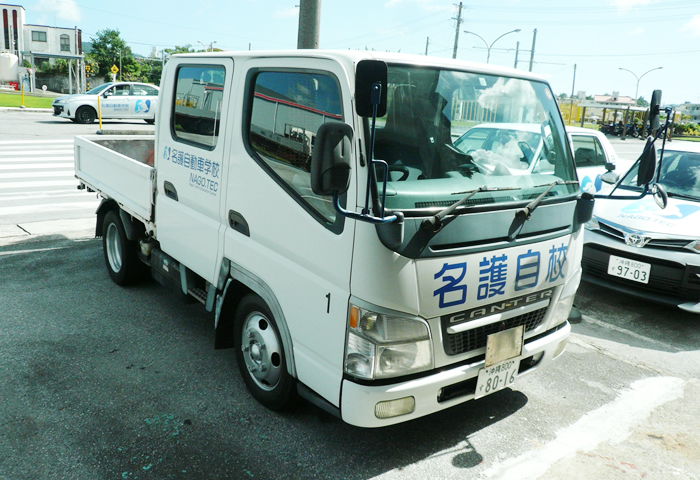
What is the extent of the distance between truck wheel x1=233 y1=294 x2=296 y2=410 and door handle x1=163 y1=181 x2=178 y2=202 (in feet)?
3.63

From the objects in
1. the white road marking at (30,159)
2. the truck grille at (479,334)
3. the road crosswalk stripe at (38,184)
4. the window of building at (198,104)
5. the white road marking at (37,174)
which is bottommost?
the road crosswalk stripe at (38,184)

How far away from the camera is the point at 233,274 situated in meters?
3.51

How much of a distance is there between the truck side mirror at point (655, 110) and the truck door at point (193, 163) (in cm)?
280

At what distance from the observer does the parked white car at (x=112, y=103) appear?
2114 cm

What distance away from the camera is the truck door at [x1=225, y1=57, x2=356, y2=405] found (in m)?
2.75

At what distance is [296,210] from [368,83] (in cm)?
84

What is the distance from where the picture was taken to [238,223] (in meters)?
3.43

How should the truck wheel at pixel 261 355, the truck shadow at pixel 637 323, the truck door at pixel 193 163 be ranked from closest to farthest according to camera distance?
the truck wheel at pixel 261 355
the truck door at pixel 193 163
the truck shadow at pixel 637 323

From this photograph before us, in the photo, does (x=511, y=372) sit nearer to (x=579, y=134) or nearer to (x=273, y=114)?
(x=273, y=114)

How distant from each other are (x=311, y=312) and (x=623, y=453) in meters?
1.99

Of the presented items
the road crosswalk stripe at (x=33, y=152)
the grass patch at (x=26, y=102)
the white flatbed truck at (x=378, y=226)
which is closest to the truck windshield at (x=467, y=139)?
the white flatbed truck at (x=378, y=226)

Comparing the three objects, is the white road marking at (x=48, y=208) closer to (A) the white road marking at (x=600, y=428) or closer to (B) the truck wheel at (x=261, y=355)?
(B) the truck wheel at (x=261, y=355)

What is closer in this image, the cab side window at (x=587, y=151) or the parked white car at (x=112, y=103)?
the cab side window at (x=587, y=151)

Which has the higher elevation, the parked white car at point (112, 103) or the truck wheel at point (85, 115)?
Answer: the parked white car at point (112, 103)
